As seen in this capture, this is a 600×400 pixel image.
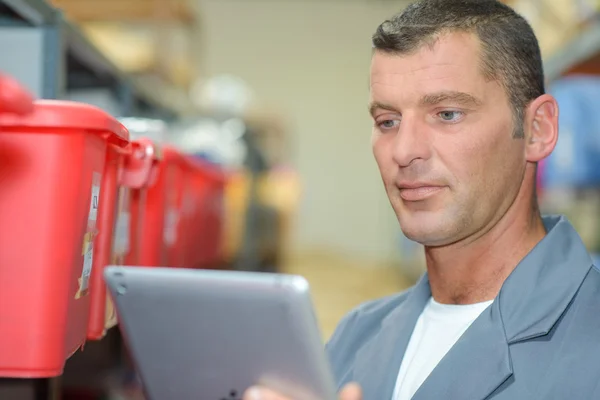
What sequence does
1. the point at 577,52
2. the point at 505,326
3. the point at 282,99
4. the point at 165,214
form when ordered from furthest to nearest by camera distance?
the point at 282,99 < the point at 577,52 < the point at 165,214 < the point at 505,326

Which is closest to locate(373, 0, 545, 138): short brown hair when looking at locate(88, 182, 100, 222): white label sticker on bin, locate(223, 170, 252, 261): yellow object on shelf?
locate(88, 182, 100, 222): white label sticker on bin

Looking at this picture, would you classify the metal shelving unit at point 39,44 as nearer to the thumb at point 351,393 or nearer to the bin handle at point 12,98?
the bin handle at point 12,98

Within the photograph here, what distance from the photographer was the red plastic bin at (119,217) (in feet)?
4.45

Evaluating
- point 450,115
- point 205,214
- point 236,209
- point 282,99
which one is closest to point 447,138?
point 450,115

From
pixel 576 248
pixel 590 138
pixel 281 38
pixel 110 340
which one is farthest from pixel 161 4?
pixel 281 38

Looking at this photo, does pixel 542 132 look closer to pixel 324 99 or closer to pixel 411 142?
pixel 411 142

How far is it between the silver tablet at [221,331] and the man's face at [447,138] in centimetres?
56

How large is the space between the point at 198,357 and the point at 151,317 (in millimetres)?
85

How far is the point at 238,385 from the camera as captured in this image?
105 centimetres

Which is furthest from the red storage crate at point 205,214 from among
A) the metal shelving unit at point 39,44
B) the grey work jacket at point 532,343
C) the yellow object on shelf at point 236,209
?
the grey work jacket at point 532,343

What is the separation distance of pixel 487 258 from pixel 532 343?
0.24 metres

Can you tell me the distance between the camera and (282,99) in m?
10.5

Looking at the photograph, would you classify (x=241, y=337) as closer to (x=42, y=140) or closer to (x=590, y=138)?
(x=42, y=140)

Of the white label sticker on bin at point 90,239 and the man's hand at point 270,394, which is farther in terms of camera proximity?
the white label sticker on bin at point 90,239
